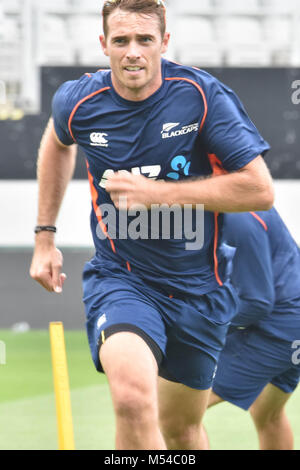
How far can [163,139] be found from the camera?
8.99ft

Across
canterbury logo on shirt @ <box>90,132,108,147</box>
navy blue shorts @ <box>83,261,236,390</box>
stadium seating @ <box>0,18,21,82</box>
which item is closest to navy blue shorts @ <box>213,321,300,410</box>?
navy blue shorts @ <box>83,261,236,390</box>

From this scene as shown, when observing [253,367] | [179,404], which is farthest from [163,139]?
[253,367]

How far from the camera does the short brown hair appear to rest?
8.80ft

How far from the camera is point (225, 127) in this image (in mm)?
2643

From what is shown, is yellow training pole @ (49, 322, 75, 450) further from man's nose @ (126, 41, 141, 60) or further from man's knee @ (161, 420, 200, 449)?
man's nose @ (126, 41, 141, 60)

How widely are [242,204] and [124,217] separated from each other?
440 mm

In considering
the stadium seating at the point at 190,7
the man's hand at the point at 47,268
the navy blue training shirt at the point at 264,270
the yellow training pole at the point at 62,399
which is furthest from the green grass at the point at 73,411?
the stadium seating at the point at 190,7

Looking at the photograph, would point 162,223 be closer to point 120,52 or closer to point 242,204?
point 242,204

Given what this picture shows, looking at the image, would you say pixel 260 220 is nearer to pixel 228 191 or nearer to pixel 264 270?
pixel 264 270

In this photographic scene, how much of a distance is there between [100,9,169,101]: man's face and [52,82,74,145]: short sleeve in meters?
0.23

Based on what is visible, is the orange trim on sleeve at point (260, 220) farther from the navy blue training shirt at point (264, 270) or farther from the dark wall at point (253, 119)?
the dark wall at point (253, 119)

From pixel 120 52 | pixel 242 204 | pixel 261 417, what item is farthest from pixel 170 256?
pixel 261 417

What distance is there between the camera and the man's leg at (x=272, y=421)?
3648 mm

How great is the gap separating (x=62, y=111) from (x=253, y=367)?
143 cm
